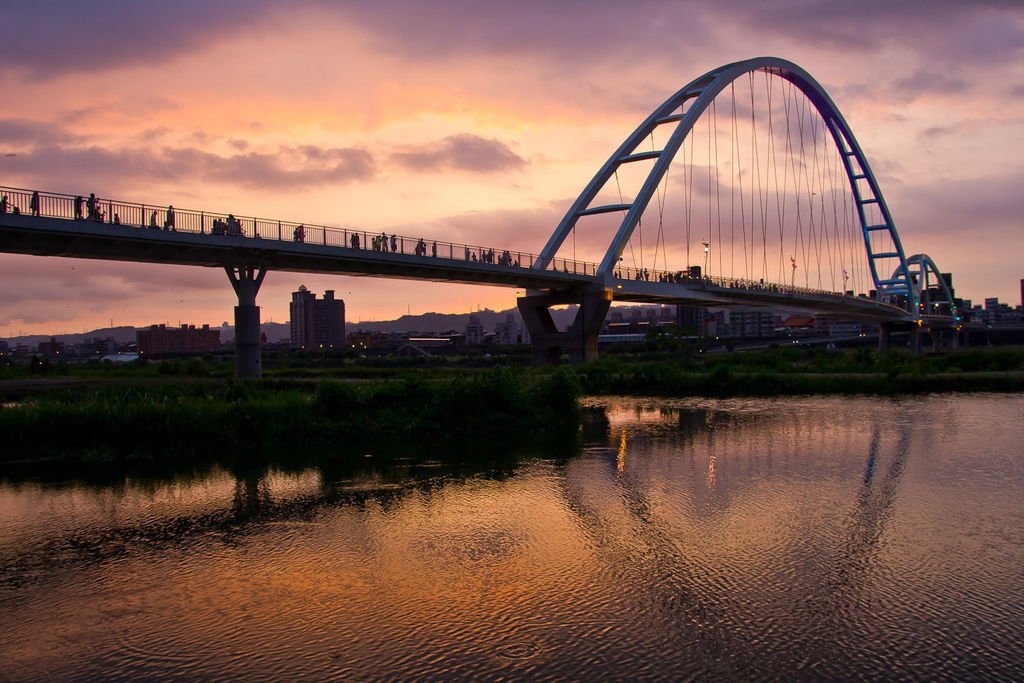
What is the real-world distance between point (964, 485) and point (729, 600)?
8.21 m

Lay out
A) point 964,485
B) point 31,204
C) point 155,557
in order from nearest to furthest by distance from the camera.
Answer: point 155,557
point 964,485
point 31,204

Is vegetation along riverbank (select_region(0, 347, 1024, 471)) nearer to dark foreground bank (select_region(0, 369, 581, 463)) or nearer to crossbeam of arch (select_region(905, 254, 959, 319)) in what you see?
dark foreground bank (select_region(0, 369, 581, 463))

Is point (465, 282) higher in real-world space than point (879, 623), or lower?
higher

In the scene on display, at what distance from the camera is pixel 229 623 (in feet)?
25.6

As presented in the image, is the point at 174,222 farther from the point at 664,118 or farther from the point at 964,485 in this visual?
the point at 664,118

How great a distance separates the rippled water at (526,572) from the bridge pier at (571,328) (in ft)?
101

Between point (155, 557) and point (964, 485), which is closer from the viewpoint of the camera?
point (155, 557)

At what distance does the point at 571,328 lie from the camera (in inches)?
1964

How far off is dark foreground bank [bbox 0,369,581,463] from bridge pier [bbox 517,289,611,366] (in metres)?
22.9

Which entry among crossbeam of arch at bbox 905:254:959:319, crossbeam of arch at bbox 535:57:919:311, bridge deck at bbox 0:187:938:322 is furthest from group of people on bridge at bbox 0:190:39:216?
crossbeam of arch at bbox 905:254:959:319

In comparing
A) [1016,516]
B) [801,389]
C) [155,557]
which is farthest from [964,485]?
[801,389]

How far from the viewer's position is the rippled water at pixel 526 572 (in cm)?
700

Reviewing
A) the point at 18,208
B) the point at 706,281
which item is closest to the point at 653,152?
the point at 706,281

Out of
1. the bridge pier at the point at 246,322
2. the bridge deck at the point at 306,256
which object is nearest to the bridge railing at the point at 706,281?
the bridge deck at the point at 306,256
